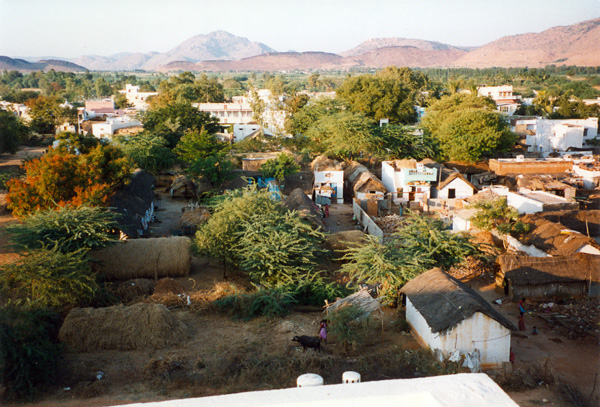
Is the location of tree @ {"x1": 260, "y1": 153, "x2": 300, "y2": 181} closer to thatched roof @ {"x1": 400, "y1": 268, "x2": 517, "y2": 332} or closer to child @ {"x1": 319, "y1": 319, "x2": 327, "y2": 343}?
thatched roof @ {"x1": 400, "y1": 268, "x2": 517, "y2": 332}

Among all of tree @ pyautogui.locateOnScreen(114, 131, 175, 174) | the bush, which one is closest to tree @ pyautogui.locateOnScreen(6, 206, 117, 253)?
the bush

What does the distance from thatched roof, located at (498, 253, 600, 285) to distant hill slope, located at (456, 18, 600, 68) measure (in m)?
90.9

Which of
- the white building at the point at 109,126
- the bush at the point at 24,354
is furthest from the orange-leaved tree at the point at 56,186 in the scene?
the white building at the point at 109,126

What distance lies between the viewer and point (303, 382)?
4961 mm

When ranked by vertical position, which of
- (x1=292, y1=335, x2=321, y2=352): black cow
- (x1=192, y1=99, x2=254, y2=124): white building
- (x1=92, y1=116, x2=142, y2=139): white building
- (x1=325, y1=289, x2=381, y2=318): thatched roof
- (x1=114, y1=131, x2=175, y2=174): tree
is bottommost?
(x1=292, y1=335, x2=321, y2=352): black cow

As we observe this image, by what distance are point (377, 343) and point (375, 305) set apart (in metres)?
1.03

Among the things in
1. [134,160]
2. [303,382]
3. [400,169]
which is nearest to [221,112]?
[134,160]

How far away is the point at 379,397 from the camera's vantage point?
3531 mm

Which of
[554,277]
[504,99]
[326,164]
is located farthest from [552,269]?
[504,99]

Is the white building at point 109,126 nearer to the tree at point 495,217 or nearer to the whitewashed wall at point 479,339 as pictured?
the tree at point 495,217

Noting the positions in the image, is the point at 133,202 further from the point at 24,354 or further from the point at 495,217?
the point at 495,217

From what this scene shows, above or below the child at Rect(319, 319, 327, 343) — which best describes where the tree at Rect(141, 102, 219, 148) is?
above

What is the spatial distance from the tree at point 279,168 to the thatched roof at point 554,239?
541 inches

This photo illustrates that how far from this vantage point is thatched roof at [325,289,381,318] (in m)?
12.1
